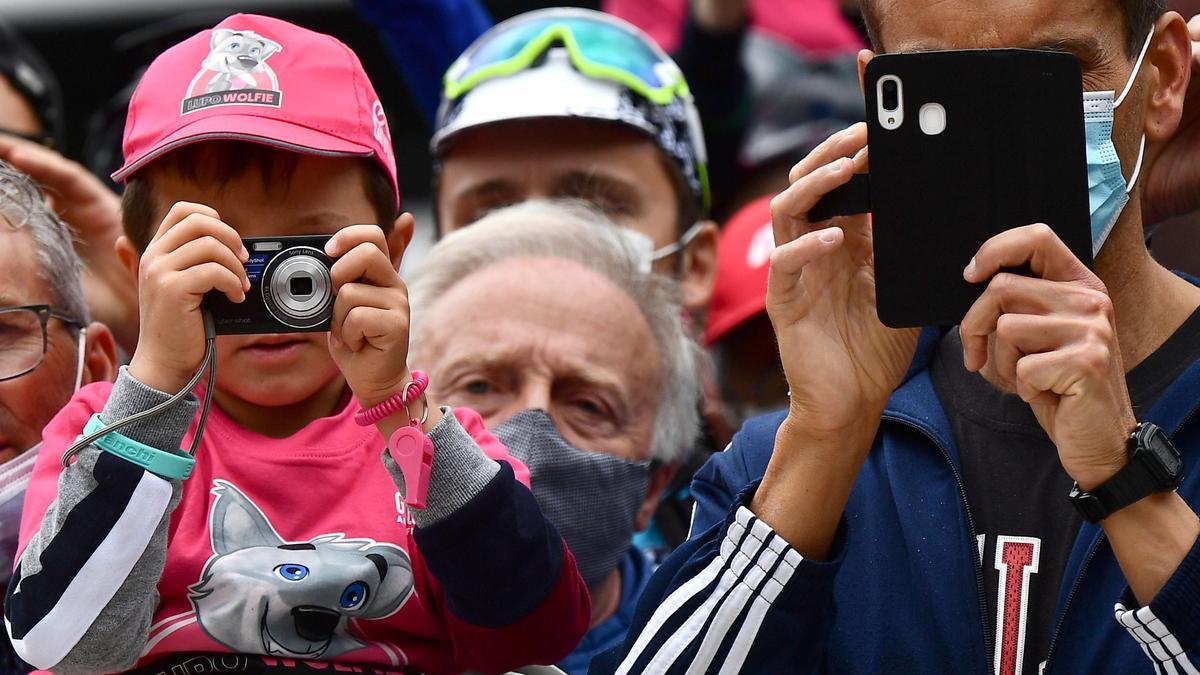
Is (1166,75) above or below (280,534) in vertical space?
above

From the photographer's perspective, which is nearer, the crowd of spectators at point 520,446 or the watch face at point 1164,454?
the watch face at point 1164,454

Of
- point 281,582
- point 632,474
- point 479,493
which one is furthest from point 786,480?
point 632,474

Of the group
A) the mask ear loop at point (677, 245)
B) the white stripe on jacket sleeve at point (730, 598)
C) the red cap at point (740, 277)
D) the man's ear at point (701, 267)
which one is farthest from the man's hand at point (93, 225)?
the white stripe on jacket sleeve at point (730, 598)

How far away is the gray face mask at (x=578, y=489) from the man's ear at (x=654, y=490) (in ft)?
0.63

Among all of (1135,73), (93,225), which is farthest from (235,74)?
(93,225)

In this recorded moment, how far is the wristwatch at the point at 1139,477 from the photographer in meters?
2.06

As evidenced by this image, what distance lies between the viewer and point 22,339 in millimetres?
2881

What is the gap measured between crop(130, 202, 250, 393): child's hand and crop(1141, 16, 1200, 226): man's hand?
5.41 feet

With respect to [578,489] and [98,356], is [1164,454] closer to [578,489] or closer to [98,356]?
[578,489]

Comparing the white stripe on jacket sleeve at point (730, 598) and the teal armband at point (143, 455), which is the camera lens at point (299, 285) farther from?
the white stripe on jacket sleeve at point (730, 598)

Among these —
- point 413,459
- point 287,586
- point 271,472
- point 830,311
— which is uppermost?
point 830,311

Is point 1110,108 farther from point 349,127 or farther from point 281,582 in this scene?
point 281,582

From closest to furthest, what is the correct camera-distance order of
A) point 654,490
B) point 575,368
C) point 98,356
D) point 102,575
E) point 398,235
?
1. point 102,575
2. point 398,235
3. point 98,356
4. point 575,368
5. point 654,490

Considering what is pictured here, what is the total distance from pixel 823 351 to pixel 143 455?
94 centimetres
